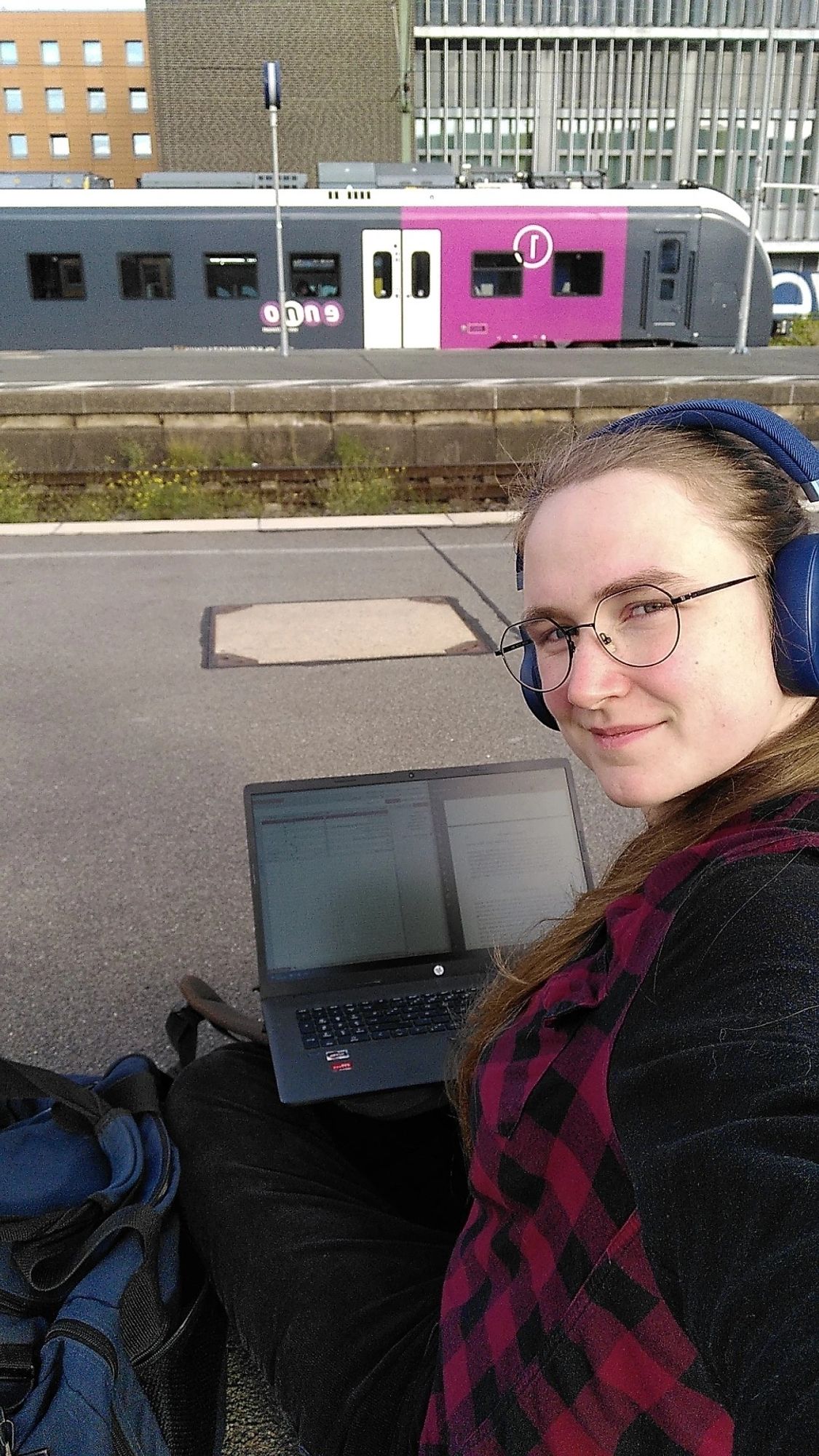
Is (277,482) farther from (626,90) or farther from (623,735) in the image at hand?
(626,90)

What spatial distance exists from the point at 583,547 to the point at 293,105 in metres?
52.3

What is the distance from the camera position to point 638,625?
1.17 meters

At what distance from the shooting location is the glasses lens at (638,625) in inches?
44.9

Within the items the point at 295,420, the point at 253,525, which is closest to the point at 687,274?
the point at 295,420

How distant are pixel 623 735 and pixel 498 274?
20.6 meters

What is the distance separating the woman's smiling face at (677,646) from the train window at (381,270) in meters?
20.4

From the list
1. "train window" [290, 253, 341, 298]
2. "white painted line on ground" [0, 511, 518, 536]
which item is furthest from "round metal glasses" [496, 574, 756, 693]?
"train window" [290, 253, 341, 298]

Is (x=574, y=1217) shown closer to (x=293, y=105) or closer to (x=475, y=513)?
(x=475, y=513)

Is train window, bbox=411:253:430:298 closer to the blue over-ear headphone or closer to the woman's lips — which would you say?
the blue over-ear headphone

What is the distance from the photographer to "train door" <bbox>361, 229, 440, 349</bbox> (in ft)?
65.2

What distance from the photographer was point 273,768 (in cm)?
450

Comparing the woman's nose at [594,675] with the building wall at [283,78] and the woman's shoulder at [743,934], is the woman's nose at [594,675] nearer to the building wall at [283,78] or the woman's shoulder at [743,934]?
the woman's shoulder at [743,934]

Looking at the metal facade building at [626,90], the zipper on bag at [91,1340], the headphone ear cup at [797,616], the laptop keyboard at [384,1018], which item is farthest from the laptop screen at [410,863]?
the metal facade building at [626,90]

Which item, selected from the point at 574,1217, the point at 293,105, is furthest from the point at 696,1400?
the point at 293,105
